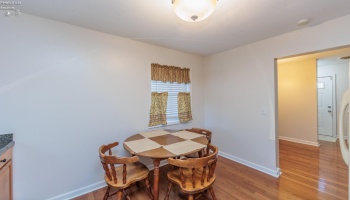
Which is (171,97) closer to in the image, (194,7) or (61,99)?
(61,99)

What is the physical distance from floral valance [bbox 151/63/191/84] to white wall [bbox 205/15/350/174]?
694mm

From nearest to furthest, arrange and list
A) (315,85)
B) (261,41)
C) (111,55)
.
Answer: (111,55), (261,41), (315,85)

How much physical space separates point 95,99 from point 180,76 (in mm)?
1698

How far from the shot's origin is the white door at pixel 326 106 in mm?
4484

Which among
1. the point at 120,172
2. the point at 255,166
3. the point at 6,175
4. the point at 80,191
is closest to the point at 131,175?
the point at 120,172

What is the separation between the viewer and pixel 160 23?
6.59ft

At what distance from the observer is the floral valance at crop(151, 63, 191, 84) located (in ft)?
9.30

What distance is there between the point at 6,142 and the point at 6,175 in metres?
0.32

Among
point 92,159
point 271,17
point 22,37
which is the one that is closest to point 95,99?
point 92,159

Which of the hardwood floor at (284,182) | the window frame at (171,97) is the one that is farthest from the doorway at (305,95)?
the window frame at (171,97)

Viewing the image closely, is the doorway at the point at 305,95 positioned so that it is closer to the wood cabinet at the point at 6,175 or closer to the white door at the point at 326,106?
the white door at the point at 326,106

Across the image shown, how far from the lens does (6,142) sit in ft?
5.06

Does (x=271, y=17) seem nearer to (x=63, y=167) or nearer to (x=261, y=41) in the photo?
(x=261, y=41)

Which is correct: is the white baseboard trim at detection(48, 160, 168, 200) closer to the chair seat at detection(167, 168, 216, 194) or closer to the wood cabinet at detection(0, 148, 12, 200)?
the wood cabinet at detection(0, 148, 12, 200)
